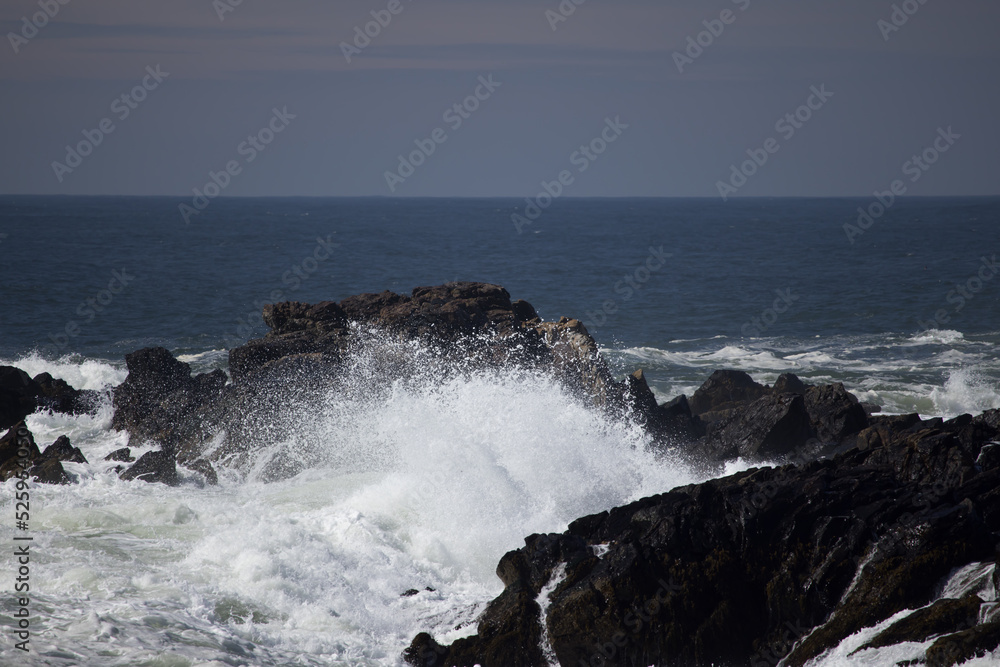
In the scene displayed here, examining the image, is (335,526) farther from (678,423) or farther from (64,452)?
(678,423)

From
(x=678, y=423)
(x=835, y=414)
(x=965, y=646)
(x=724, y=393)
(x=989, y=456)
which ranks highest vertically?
(x=724, y=393)

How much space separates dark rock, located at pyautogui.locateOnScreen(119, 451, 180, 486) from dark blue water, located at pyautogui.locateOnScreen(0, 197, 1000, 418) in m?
14.8

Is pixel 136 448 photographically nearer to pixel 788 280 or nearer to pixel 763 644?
pixel 763 644

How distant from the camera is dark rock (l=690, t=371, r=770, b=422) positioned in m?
Answer: 20.3

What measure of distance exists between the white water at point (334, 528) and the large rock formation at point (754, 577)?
3.77 ft

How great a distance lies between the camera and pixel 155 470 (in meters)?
15.9

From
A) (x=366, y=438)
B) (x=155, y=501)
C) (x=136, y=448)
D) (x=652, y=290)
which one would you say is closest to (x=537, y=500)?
(x=366, y=438)

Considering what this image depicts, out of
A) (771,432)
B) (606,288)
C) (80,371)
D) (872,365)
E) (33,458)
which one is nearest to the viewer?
(771,432)

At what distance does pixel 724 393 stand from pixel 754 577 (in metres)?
11.6

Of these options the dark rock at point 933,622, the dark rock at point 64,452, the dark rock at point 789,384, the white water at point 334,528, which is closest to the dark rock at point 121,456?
the white water at point 334,528

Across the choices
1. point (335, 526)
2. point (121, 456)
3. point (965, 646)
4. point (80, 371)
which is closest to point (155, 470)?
point (121, 456)

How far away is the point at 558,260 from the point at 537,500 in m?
54.6

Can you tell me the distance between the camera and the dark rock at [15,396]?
19.0 meters

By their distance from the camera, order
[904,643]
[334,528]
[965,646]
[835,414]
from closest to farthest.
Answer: [965,646] → [904,643] → [334,528] → [835,414]
